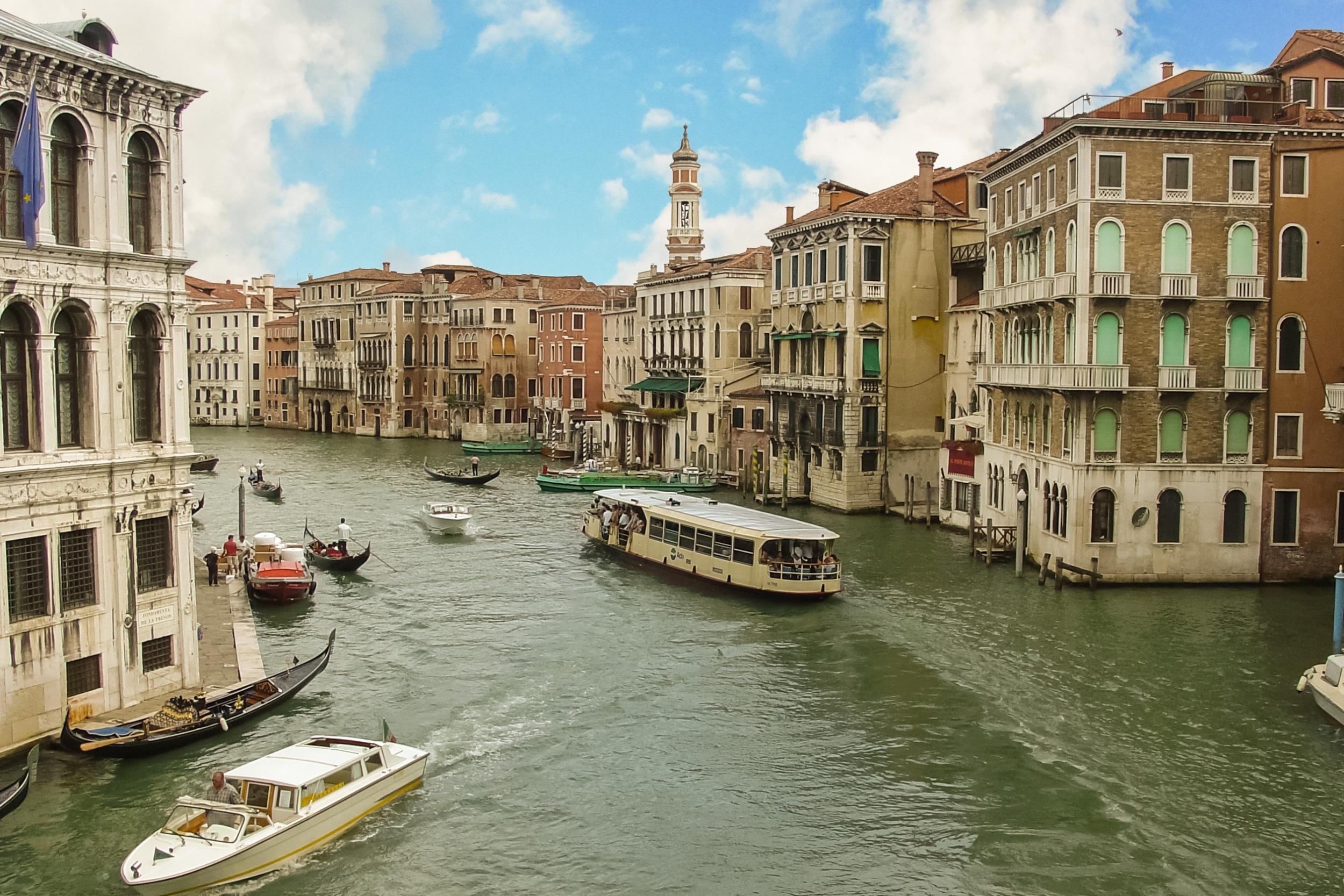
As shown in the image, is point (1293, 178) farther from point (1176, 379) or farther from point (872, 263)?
point (872, 263)

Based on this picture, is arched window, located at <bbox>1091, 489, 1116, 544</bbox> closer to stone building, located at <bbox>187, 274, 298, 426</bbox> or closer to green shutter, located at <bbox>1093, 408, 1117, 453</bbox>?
green shutter, located at <bbox>1093, 408, 1117, 453</bbox>

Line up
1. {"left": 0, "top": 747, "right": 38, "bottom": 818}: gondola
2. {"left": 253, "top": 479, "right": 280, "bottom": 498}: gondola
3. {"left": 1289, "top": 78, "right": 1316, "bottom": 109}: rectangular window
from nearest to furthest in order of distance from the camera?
{"left": 0, "top": 747, "right": 38, "bottom": 818}: gondola → {"left": 1289, "top": 78, "right": 1316, "bottom": 109}: rectangular window → {"left": 253, "top": 479, "right": 280, "bottom": 498}: gondola

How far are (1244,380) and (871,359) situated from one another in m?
15.7

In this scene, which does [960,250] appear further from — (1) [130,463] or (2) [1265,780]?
(1) [130,463]

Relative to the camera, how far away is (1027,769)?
1786 centimetres

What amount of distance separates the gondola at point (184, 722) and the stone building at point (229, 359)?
86552 mm

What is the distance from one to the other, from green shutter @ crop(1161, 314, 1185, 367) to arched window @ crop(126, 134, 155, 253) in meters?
21.6

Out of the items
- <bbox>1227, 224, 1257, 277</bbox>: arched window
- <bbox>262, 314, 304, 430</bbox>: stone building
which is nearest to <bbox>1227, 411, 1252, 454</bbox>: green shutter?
<bbox>1227, 224, 1257, 277</bbox>: arched window

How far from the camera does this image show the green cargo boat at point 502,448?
71.9m

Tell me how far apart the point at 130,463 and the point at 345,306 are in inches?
3077

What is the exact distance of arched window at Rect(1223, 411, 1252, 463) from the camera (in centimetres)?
2880

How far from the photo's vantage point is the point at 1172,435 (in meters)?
28.9

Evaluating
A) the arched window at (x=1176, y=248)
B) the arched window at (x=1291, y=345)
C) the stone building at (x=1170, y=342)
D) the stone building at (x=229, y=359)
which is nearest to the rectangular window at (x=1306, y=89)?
the stone building at (x=1170, y=342)

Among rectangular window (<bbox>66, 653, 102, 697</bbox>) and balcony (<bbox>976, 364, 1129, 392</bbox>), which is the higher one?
balcony (<bbox>976, 364, 1129, 392</bbox>)
